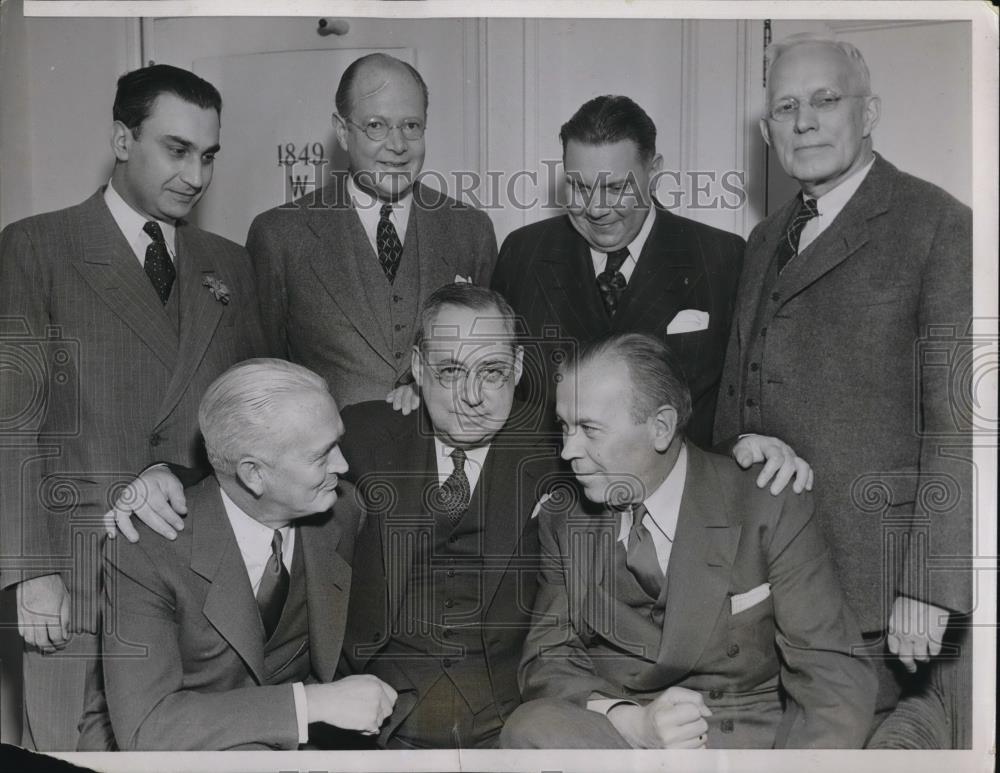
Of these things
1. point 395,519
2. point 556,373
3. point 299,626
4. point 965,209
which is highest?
point 965,209

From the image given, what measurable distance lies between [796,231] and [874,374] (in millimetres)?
435

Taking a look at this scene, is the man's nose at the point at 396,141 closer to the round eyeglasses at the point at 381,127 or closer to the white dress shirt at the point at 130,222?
the round eyeglasses at the point at 381,127

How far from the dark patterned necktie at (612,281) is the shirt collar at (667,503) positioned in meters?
0.43

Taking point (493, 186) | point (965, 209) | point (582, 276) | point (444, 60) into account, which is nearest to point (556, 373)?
point (582, 276)

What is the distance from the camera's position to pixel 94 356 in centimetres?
267

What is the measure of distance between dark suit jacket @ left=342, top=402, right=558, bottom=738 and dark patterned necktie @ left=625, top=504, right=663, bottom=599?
25 cm

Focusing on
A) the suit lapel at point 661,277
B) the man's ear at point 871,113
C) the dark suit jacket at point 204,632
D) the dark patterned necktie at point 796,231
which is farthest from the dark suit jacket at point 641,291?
the dark suit jacket at point 204,632

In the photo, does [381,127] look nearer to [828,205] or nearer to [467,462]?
[467,462]

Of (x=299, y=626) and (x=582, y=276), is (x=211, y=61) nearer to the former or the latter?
(x=582, y=276)

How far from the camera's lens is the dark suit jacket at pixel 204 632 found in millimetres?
2590

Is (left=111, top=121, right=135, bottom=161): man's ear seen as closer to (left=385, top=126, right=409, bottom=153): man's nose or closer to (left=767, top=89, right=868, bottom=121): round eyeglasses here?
(left=385, top=126, right=409, bottom=153): man's nose

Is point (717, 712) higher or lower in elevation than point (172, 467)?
lower

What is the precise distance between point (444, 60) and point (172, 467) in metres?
1.33

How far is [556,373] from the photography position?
264cm
